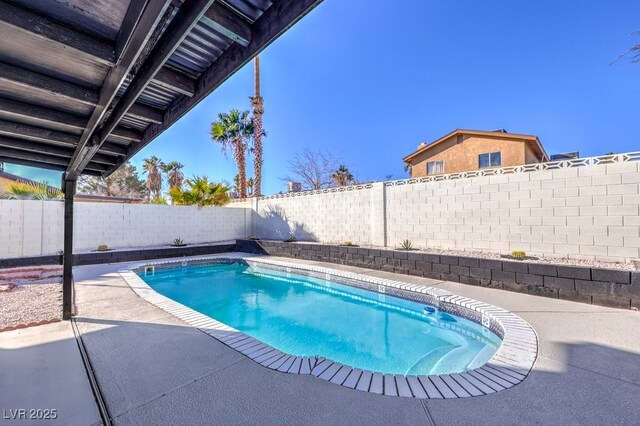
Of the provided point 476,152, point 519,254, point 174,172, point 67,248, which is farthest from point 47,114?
point 174,172

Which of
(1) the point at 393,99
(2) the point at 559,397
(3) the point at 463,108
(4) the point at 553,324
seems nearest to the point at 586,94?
(3) the point at 463,108

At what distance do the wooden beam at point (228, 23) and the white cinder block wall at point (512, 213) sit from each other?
662cm

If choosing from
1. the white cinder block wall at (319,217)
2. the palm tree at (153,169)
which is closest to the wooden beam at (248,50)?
the white cinder block wall at (319,217)

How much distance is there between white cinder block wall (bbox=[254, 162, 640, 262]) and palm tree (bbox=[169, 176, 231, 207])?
19.5 feet

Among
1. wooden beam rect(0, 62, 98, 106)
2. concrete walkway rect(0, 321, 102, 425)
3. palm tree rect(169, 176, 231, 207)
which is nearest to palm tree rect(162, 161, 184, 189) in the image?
palm tree rect(169, 176, 231, 207)

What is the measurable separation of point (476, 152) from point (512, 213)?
30.8ft

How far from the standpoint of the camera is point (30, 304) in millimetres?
4340

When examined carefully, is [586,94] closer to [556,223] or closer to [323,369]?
[556,223]

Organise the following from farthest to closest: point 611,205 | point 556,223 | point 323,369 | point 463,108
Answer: point 463,108, point 556,223, point 611,205, point 323,369

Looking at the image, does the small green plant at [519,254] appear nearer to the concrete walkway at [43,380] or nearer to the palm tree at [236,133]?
the concrete walkway at [43,380]

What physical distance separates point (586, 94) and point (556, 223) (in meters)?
14.9

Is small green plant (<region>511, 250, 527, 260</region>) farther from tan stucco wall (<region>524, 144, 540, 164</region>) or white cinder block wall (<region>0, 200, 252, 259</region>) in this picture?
white cinder block wall (<region>0, 200, 252, 259</region>)

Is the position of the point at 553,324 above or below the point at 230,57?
below

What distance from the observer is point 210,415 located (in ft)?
6.14
